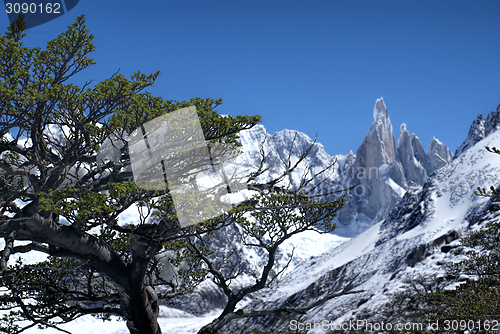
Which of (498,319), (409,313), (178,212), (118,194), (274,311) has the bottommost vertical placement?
(409,313)

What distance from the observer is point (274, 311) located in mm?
10180

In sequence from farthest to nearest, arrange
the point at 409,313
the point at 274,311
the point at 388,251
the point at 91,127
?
the point at 388,251
the point at 409,313
the point at 274,311
the point at 91,127

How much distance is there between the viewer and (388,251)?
60375mm

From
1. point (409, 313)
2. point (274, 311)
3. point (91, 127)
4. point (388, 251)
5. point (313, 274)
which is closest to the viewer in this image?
point (91, 127)

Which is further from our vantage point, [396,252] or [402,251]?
[396,252]

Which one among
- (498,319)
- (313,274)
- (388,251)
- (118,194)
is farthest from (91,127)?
(313,274)

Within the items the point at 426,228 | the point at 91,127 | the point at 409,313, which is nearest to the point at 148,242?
the point at 91,127

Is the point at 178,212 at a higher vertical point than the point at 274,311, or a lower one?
higher

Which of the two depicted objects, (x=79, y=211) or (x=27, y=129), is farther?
(x=27, y=129)

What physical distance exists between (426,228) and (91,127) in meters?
67.2

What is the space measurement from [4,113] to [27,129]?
1.89 feet

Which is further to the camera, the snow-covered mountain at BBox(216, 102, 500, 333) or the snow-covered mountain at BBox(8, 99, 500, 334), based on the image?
the snow-covered mountain at BBox(216, 102, 500, 333)

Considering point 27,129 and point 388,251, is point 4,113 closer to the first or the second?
point 27,129

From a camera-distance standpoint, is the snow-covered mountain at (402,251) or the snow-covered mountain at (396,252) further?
the snow-covered mountain at (402,251)
